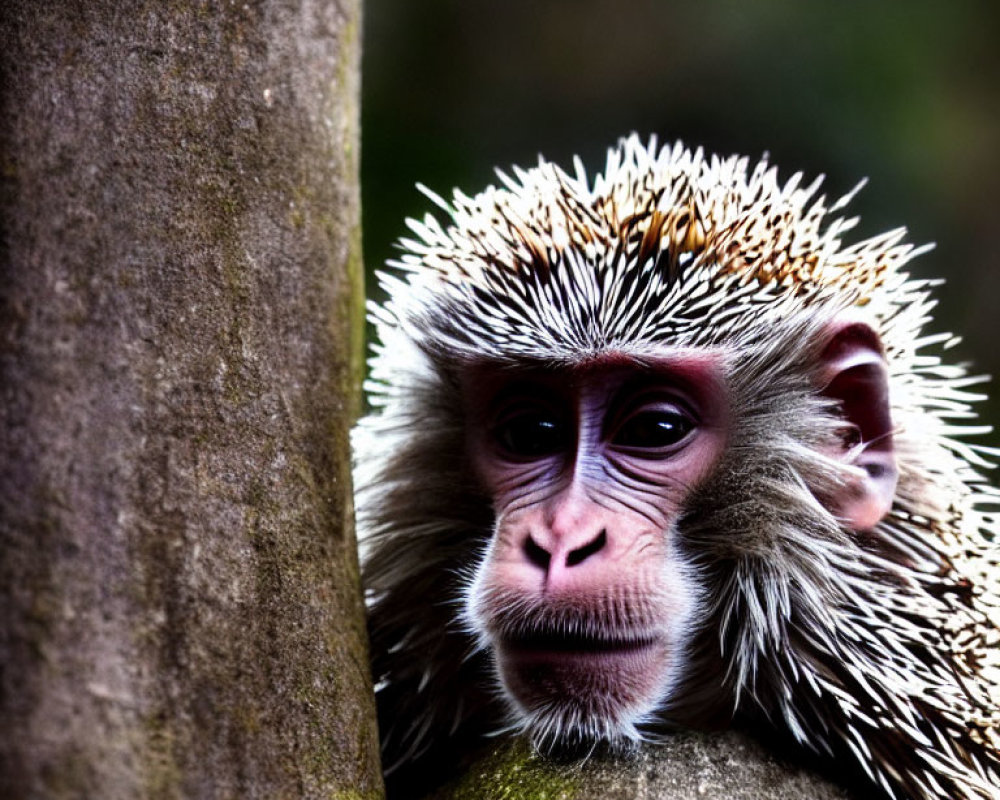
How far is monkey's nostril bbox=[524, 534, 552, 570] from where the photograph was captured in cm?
278

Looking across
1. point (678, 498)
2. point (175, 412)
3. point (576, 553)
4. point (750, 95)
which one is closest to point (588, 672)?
point (576, 553)

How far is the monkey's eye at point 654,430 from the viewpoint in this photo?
304 cm

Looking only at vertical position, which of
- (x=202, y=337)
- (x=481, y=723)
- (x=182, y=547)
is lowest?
(x=481, y=723)

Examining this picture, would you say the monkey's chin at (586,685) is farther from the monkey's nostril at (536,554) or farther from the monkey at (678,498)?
the monkey's nostril at (536,554)

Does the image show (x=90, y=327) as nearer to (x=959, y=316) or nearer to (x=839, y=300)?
(x=839, y=300)

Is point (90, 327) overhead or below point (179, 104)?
below

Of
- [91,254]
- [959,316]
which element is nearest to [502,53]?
[959,316]

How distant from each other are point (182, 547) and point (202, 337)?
1.35 feet

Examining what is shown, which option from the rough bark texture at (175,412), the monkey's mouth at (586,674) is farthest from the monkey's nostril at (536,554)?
the rough bark texture at (175,412)

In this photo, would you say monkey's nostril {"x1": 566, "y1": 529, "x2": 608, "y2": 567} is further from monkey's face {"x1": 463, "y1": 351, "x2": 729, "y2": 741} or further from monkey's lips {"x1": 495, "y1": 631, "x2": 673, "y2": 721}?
monkey's lips {"x1": 495, "y1": 631, "x2": 673, "y2": 721}

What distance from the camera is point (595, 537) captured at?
109 inches

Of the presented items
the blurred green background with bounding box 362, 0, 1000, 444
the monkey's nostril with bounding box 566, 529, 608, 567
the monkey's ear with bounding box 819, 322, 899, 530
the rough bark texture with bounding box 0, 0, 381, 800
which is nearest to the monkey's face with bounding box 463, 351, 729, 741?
the monkey's nostril with bounding box 566, 529, 608, 567

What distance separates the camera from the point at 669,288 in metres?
3.03

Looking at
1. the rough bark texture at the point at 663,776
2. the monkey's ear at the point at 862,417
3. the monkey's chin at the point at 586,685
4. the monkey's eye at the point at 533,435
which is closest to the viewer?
the rough bark texture at the point at 663,776
